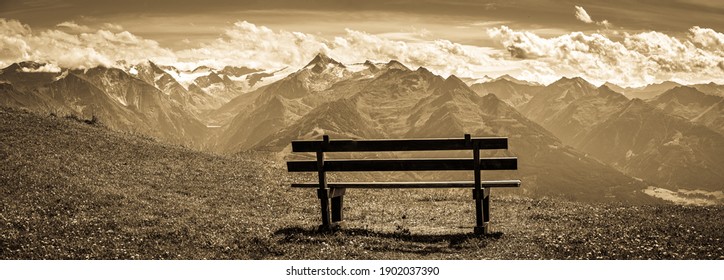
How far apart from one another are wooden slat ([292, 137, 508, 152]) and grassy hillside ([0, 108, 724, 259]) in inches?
102

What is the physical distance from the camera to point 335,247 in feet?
60.0

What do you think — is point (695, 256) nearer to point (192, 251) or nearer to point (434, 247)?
point (434, 247)

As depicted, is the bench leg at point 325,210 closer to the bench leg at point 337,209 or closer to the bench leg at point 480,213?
the bench leg at point 337,209

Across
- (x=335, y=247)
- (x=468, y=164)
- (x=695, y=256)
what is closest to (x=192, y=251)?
(x=335, y=247)

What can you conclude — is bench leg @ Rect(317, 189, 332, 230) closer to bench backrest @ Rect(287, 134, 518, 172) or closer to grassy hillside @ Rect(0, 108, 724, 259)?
grassy hillside @ Rect(0, 108, 724, 259)

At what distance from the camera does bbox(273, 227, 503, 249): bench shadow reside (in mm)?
18797

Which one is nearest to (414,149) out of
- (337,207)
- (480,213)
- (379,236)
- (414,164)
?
(414,164)

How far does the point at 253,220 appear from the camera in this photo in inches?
880

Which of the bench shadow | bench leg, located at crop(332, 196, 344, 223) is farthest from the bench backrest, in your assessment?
the bench shadow

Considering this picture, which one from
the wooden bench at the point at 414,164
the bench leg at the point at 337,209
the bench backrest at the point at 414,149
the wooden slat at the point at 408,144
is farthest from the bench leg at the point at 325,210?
the wooden slat at the point at 408,144

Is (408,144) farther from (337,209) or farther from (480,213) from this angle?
(337,209)

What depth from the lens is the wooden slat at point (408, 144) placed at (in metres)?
18.5
